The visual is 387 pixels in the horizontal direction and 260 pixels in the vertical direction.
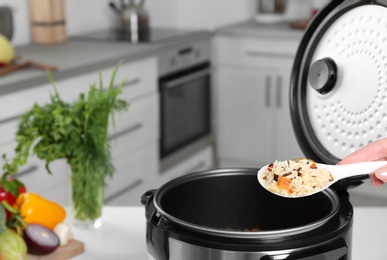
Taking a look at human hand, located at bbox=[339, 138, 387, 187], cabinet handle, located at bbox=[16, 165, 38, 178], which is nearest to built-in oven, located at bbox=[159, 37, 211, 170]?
cabinet handle, located at bbox=[16, 165, 38, 178]

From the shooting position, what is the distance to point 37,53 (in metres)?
3.00

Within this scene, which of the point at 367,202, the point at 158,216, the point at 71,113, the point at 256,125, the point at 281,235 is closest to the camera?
the point at 281,235

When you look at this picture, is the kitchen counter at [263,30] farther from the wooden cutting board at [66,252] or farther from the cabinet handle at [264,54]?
the wooden cutting board at [66,252]

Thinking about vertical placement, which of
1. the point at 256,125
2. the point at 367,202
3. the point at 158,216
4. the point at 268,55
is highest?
the point at 158,216

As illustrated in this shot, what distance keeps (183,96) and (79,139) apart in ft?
7.58

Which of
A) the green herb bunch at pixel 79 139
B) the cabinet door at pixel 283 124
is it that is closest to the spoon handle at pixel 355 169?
the green herb bunch at pixel 79 139

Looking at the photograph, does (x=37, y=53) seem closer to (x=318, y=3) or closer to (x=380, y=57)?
(x=318, y=3)

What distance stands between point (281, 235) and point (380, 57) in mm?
351

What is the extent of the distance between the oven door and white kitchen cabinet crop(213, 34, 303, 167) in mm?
147

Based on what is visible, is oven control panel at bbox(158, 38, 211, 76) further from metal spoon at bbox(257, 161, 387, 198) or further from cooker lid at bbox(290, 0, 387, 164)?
metal spoon at bbox(257, 161, 387, 198)

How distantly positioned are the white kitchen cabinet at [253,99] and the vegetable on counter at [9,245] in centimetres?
270

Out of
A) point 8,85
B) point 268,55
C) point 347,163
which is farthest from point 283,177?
point 268,55

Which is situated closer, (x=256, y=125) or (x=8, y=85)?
(x=8, y=85)

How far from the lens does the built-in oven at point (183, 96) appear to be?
3.36 metres
